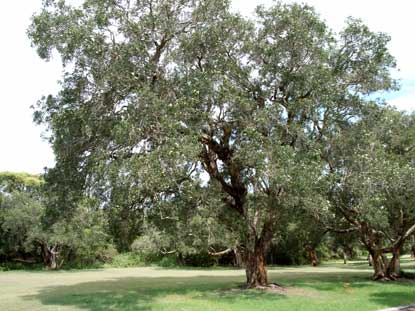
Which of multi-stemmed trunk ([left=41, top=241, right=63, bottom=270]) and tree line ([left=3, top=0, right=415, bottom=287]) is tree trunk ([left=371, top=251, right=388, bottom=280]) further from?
multi-stemmed trunk ([left=41, top=241, right=63, bottom=270])

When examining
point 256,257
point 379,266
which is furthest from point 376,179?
point 379,266

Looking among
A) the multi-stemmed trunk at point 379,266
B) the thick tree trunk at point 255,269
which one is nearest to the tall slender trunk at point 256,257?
the thick tree trunk at point 255,269

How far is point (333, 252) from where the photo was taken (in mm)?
60094

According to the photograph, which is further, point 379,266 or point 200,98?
point 379,266

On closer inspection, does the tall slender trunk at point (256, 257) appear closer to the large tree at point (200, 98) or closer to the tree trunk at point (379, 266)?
the large tree at point (200, 98)

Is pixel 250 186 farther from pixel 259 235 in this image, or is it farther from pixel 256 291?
pixel 256 291

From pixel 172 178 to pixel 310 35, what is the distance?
8132 mm

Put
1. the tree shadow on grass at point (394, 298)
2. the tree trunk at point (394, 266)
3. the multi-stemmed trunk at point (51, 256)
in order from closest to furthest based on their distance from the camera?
the tree shadow on grass at point (394, 298) < the tree trunk at point (394, 266) < the multi-stemmed trunk at point (51, 256)

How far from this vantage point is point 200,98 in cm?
1545

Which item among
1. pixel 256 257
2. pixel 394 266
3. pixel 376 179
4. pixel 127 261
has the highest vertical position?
pixel 376 179

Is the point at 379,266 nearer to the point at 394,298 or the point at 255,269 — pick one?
the point at 255,269

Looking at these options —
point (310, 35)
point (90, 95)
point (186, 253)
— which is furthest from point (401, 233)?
point (186, 253)

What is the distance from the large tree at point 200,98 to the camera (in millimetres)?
14688

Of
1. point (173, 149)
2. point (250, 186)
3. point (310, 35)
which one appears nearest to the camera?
point (173, 149)
